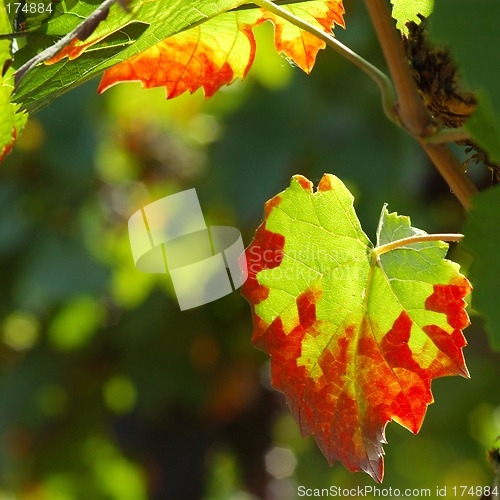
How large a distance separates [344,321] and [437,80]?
17 centimetres

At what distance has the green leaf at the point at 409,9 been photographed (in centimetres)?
53

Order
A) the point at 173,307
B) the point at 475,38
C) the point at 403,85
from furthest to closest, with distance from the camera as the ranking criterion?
the point at 173,307, the point at 403,85, the point at 475,38

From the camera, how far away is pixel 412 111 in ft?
1.67

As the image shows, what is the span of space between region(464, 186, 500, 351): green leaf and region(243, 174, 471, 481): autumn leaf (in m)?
0.18

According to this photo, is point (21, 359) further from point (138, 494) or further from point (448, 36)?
point (448, 36)

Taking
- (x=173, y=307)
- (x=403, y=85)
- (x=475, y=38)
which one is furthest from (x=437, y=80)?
(x=173, y=307)

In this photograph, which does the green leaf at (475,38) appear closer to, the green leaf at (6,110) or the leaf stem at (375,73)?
the leaf stem at (375,73)

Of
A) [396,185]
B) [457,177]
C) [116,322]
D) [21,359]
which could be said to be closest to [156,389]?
[116,322]

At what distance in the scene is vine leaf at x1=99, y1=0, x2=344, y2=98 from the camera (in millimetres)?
639

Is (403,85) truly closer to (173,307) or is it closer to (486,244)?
(486,244)

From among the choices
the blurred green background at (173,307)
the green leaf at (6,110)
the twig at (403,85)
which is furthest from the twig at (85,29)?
the blurred green background at (173,307)

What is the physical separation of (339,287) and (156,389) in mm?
1760

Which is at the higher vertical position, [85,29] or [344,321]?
Result: [85,29]

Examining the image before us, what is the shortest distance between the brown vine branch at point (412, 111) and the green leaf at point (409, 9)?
0.02 metres
